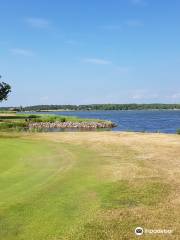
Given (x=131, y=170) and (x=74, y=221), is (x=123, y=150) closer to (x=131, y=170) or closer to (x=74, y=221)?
(x=131, y=170)

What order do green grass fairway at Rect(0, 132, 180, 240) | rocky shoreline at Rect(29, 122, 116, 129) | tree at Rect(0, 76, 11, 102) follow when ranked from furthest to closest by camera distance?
tree at Rect(0, 76, 11, 102)
rocky shoreline at Rect(29, 122, 116, 129)
green grass fairway at Rect(0, 132, 180, 240)

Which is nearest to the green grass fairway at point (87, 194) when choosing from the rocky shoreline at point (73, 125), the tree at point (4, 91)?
the rocky shoreline at point (73, 125)

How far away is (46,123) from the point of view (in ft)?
296

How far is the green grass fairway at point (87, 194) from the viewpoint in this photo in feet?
41.5

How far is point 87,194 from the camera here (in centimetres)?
1697

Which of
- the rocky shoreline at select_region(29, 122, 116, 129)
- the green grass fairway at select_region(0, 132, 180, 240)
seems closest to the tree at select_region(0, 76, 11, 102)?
the rocky shoreline at select_region(29, 122, 116, 129)

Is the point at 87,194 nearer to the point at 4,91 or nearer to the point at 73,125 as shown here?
the point at 73,125

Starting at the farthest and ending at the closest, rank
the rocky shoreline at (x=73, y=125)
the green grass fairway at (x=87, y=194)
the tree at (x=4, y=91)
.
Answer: the tree at (x=4, y=91), the rocky shoreline at (x=73, y=125), the green grass fairway at (x=87, y=194)

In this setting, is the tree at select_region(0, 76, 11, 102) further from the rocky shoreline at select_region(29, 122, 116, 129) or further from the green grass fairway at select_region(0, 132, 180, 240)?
the green grass fairway at select_region(0, 132, 180, 240)

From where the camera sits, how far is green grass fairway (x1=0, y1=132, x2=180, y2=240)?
12.7m

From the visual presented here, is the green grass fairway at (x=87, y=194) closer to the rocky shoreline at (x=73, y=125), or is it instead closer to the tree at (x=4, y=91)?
the rocky shoreline at (x=73, y=125)

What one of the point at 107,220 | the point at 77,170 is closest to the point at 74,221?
the point at 107,220

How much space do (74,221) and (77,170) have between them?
9.08 m

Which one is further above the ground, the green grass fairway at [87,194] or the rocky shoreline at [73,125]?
the green grass fairway at [87,194]
